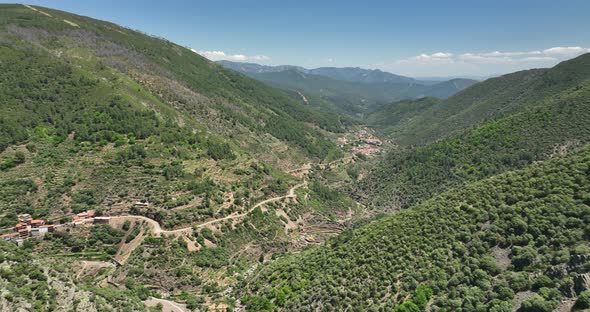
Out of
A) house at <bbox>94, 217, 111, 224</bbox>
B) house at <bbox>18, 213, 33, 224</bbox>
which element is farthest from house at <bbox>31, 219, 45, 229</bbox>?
house at <bbox>94, 217, 111, 224</bbox>

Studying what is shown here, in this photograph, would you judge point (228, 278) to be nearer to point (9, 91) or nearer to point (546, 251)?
point (546, 251)

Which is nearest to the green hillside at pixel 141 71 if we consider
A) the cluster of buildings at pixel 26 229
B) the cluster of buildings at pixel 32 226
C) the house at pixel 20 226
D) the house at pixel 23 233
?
the cluster of buildings at pixel 26 229

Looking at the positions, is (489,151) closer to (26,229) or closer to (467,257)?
(467,257)

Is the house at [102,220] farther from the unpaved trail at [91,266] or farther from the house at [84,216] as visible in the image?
the unpaved trail at [91,266]

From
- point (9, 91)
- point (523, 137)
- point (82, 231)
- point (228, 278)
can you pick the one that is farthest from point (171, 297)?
point (523, 137)

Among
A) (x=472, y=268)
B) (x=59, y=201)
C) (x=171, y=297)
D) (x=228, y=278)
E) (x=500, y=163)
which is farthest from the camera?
(x=500, y=163)

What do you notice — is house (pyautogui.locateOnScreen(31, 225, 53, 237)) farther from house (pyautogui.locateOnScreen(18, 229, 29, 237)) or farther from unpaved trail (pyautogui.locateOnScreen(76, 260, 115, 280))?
unpaved trail (pyautogui.locateOnScreen(76, 260, 115, 280))
